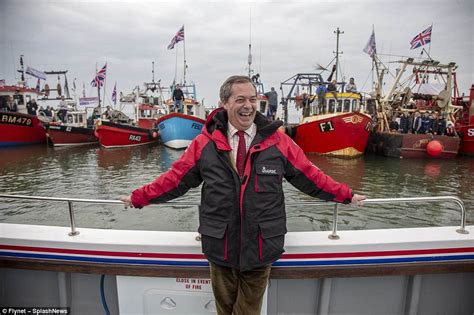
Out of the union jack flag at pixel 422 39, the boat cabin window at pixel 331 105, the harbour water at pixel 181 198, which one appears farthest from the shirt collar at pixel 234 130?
the union jack flag at pixel 422 39

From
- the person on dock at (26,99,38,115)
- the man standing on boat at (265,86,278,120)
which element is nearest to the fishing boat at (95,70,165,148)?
the person on dock at (26,99,38,115)

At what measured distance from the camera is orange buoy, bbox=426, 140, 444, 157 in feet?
52.5

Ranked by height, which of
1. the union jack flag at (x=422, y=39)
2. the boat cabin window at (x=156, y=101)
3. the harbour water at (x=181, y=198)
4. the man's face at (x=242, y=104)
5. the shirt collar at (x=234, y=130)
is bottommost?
the harbour water at (x=181, y=198)

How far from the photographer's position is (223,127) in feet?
5.89

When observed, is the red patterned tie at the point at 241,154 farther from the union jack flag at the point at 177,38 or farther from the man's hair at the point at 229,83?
the union jack flag at the point at 177,38

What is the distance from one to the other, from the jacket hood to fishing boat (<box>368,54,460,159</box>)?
17667mm

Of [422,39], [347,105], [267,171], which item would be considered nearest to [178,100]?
[347,105]

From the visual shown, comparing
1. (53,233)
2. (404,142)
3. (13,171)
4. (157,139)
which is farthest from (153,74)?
(53,233)

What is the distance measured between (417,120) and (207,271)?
19614 mm

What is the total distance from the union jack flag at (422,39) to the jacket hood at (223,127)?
1933 cm

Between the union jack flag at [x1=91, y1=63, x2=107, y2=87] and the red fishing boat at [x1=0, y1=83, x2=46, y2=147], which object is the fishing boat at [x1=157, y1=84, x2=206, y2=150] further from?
the red fishing boat at [x1=0, y1=83, x2=46, y2=147]

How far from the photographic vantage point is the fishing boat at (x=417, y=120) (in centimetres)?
1655

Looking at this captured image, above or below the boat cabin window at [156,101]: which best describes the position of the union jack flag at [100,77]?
above

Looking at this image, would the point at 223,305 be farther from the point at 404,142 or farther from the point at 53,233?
the point at 404,142
